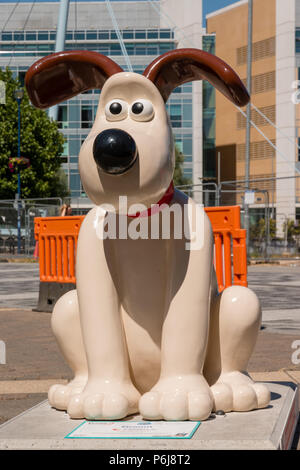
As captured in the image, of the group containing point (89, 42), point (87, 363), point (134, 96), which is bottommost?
point (87, 363)

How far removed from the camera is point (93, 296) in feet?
9.33

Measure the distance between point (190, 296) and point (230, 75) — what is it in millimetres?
928

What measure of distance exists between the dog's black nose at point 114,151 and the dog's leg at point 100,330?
0.50 metres

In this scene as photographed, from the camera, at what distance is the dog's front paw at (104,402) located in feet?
8.79

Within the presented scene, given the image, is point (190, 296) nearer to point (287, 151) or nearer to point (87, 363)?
point (87, 363)

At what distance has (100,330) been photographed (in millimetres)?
2816

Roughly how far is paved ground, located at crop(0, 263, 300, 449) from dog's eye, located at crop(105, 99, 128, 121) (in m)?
1.55

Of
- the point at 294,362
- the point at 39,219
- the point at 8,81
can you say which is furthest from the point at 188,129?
the point at 294,362

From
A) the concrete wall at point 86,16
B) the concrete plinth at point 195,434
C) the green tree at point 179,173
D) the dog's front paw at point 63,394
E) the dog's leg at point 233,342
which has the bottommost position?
the concrete plinth at point 195,434

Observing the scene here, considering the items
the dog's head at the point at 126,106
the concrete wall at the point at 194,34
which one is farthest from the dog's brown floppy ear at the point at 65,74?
the concrete wall at the point at 194,34

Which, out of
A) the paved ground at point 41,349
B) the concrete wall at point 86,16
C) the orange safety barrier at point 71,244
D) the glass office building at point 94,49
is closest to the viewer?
the paved ground at point 41,349

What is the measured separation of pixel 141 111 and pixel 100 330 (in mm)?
896

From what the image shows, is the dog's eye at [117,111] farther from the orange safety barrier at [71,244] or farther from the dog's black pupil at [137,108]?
the orange safety barrier at [71,244]

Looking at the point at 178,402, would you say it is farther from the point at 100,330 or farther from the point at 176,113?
the point at 176,113
